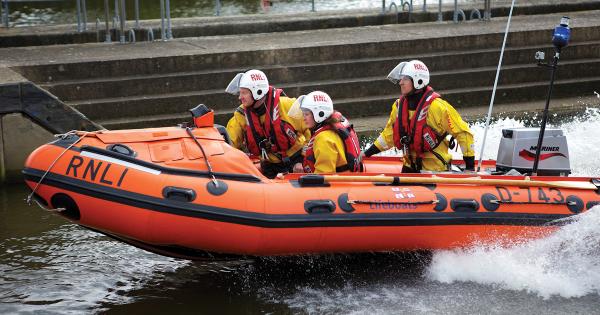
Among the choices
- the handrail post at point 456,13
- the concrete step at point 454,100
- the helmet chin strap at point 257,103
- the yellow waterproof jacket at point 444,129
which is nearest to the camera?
the yellow waterproof jacket at point 444,129

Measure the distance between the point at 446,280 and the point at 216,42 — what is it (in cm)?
524

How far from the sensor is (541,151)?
6.55 meters

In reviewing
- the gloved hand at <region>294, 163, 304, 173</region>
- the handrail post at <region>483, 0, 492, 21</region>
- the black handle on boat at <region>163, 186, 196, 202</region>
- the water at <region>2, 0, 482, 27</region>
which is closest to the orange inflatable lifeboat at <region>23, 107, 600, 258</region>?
the black handle on boat at <region>163, 186, 196, 202</region>

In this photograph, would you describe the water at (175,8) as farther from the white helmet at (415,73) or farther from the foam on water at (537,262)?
the foam on water at (537,262)

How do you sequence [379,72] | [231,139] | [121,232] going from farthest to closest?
[379,72]
[231,139]
[121,232]

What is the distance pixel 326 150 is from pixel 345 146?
0.52ft

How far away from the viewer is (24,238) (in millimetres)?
7055

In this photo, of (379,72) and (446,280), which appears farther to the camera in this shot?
(379,72)

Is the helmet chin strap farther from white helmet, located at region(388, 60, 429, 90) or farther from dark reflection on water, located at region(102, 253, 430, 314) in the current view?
dark reflection on water, located at region(102, 253, 430, 314)

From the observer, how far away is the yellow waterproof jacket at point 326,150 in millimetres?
6160

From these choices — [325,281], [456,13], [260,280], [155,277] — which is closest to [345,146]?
[325,281]

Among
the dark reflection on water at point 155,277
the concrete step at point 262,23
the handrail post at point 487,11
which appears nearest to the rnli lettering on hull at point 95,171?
the dark reflection on water at point 155,277

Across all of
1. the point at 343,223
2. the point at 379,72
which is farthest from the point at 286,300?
the point at 379,72

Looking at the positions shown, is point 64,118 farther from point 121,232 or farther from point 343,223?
point 343,223
